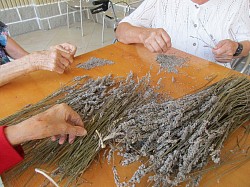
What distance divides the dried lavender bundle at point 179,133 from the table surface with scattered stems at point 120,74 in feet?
0.19

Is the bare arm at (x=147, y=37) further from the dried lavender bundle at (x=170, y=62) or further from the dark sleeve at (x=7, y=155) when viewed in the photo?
the dark sleeve at (x=7, y=155)

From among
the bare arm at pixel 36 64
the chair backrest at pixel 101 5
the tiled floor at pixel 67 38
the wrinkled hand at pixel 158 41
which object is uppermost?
the wrinkled hand at pixel 158 41

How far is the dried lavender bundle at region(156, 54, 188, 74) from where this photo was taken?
1185 millimetres

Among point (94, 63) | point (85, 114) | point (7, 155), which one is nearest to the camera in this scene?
point (7, 155)

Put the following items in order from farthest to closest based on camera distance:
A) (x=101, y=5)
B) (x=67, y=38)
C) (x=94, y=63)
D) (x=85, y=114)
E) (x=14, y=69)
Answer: (x=67, y=38), (x=101, y=5), (x=94, y=63), (x=14, y=69), (x=85, y=114)

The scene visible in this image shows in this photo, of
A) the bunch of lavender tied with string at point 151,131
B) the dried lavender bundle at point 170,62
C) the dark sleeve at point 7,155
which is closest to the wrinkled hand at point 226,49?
the dried lavender bundle at point 170,62

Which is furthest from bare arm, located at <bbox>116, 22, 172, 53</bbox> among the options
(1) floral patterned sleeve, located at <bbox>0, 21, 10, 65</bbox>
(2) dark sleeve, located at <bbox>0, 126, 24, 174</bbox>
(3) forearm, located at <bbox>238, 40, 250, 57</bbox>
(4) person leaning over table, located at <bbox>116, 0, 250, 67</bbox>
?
(2) dark sleeve, located at <bbox>0, 126, 24, 174</bbox>

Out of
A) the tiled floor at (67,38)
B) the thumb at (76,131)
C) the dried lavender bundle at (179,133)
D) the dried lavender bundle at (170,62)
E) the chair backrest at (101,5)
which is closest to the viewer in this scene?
the dried lavender bundle at (179,133)

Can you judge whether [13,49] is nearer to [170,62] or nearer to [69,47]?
[69,47]

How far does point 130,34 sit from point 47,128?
2.95 feet

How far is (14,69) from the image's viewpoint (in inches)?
42.8

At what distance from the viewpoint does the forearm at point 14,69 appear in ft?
3.50

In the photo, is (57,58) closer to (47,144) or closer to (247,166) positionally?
(47,144)

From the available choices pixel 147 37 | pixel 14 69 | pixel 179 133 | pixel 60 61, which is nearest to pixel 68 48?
pixel 60 61
